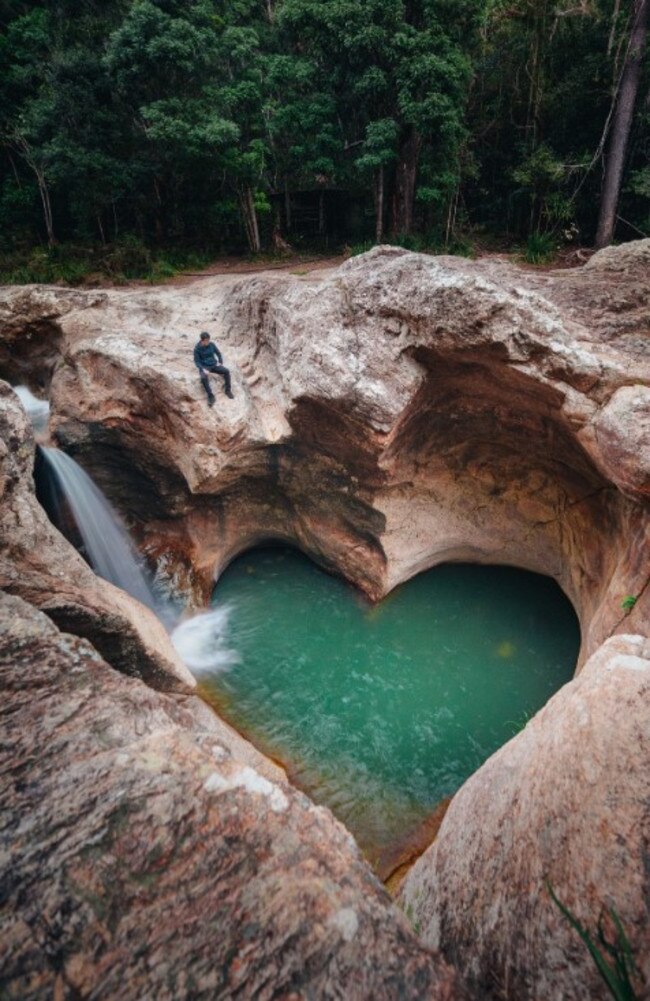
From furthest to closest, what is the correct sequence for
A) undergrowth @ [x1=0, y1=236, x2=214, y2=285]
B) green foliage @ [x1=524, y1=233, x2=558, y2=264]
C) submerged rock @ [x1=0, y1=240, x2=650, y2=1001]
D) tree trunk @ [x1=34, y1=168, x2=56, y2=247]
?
tree trunk @ [x1=34, y1=168, x2=56, y2=247], undergrowth @ [x1=0, y1=236, x2=214, y2=285], green foliage @ [x1=524, y1=233, x2=558, y2=264], submerged rock @ [x1=0, y1=240, x2=650, y2=1001]

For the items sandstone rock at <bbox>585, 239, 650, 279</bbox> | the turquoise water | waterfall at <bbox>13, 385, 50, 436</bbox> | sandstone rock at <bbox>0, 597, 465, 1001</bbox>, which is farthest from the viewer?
waterfall at <bbox>13, 385, 50, 436</bbox>

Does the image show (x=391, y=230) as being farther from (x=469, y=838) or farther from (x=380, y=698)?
(x=469, y=838)

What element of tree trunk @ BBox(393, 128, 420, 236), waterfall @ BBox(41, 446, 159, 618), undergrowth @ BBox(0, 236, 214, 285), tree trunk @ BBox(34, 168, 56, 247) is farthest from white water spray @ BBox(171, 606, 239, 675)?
tree trunk @ BBox(34, 168, 56, 247)

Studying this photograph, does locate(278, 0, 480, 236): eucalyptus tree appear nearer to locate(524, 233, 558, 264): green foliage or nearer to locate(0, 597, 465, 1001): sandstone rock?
locate(524, 233, 558, 264): green foliage

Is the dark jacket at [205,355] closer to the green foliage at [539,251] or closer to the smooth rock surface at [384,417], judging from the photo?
the smooth rock surface at [384,417]

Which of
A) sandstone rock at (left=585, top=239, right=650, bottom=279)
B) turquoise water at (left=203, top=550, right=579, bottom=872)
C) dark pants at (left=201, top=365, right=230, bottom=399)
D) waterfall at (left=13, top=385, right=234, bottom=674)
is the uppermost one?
sandstone rock at (left=585, top=239, right=650, bottom=279)

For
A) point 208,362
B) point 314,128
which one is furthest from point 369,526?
point 314,128

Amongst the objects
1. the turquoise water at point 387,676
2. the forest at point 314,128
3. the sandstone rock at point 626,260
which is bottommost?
the turquoise water at point 387,676

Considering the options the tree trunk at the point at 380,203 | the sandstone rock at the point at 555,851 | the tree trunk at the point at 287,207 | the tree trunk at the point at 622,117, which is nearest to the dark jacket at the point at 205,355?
the sandstone rock at the point at 555,851
